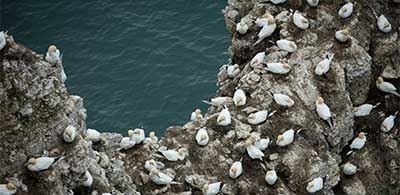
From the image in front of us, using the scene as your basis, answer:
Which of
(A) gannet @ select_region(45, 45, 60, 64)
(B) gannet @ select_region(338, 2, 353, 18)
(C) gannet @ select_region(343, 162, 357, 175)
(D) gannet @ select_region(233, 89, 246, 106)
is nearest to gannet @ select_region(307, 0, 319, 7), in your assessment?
(B) gannet @ select_region(338, 2, 353, 18)

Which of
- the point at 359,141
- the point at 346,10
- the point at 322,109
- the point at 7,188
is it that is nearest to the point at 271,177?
the point at 322,109

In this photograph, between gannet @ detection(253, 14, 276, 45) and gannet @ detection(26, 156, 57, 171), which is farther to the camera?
gannet @ detection(253, 14, 276, 45)

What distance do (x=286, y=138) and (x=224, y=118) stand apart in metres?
1.65

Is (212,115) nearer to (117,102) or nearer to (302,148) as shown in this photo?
(302,148)

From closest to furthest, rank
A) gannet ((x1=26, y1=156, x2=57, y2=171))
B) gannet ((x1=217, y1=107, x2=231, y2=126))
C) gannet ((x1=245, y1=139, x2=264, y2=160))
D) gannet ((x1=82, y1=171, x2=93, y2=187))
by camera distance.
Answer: gannet ((x1=26, y1=156, x2=57, y2=171)), gannet ((x1=82, y1=171, x2=93, y2=187)), gannet ((x1=245, y1=139, x2=264, y2=160)), gannet ((x1=217, y1=107, x2=231, y2=126))

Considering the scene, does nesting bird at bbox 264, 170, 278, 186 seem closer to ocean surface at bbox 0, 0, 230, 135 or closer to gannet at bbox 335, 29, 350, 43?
gannet at bbox 335, 29, 350, 43

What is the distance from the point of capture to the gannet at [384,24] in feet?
69.5

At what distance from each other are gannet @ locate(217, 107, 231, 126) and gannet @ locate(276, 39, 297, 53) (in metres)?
2.54

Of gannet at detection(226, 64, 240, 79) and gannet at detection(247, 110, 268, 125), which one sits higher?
gannet at detection(226, 64, 240, 79)

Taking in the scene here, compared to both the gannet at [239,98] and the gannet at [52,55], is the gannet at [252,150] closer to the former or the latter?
the gannet at [239,98]

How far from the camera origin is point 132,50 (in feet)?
115

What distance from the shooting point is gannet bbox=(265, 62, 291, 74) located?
1992 centimetres

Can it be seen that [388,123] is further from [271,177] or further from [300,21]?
[271,177]

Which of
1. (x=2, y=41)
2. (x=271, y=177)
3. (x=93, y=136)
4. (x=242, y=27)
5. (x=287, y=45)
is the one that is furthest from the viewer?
(x=242, y=27)
